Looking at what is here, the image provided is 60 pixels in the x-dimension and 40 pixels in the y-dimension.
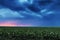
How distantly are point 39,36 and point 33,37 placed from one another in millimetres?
650

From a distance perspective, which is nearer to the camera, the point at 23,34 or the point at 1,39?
the point at 1,39

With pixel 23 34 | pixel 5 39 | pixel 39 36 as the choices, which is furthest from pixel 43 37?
pixel 5 39

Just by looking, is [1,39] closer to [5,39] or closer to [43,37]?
[5,39]

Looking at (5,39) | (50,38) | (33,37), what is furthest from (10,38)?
(50,38)

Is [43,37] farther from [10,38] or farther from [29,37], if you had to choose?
[10,38]

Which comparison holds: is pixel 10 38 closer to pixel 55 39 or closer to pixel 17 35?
pixel 17 35

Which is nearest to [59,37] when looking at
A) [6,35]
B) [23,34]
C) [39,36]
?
[39,36]

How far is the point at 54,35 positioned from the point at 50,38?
899mm

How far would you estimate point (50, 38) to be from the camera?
24.5 m

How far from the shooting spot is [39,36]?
24672 mm

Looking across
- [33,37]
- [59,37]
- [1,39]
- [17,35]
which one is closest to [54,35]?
[59,37]

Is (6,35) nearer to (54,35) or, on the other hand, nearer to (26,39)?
(26,39)

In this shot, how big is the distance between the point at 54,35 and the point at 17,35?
398cm

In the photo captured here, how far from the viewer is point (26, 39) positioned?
79.2 ft
